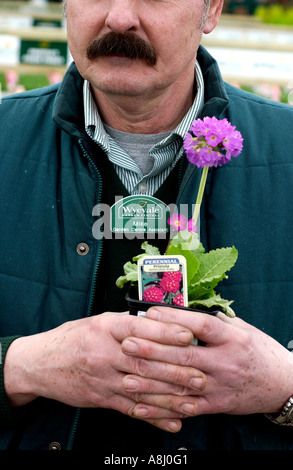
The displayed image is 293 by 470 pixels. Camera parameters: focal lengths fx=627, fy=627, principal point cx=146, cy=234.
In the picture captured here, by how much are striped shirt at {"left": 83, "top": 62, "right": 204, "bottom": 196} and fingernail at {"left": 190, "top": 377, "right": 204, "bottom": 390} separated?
0.66 metres

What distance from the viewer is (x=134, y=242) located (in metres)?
1.85

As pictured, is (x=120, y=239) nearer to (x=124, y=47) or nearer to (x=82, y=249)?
(x=82, y=249)

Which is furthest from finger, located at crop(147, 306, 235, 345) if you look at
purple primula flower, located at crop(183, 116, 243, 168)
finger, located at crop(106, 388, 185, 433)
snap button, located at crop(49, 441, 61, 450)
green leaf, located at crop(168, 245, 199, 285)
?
snap button, located at crop(49, 441, 61, 450)

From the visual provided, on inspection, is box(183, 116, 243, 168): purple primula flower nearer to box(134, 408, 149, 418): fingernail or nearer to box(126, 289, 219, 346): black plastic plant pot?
box(126, 289, 219, 346): black plastic plant pot

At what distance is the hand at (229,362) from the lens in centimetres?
141

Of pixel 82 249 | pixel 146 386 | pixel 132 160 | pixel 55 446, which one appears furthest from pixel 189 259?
pixel 55 446

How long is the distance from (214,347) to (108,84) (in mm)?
780

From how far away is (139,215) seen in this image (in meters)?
1.83

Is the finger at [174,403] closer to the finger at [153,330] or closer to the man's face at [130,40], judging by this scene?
the finger at [153,330]

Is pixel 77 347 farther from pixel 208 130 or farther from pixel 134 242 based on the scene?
pixel 208 130

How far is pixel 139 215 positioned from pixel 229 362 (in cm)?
55

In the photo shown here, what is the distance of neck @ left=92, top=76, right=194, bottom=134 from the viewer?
6.18 feet

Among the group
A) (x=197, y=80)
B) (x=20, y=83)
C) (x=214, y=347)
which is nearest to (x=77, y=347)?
(x=214, y=347)

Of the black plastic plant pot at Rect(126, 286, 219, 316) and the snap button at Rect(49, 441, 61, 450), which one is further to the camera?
the snap button at Rect(49, 441, 61, 450)
